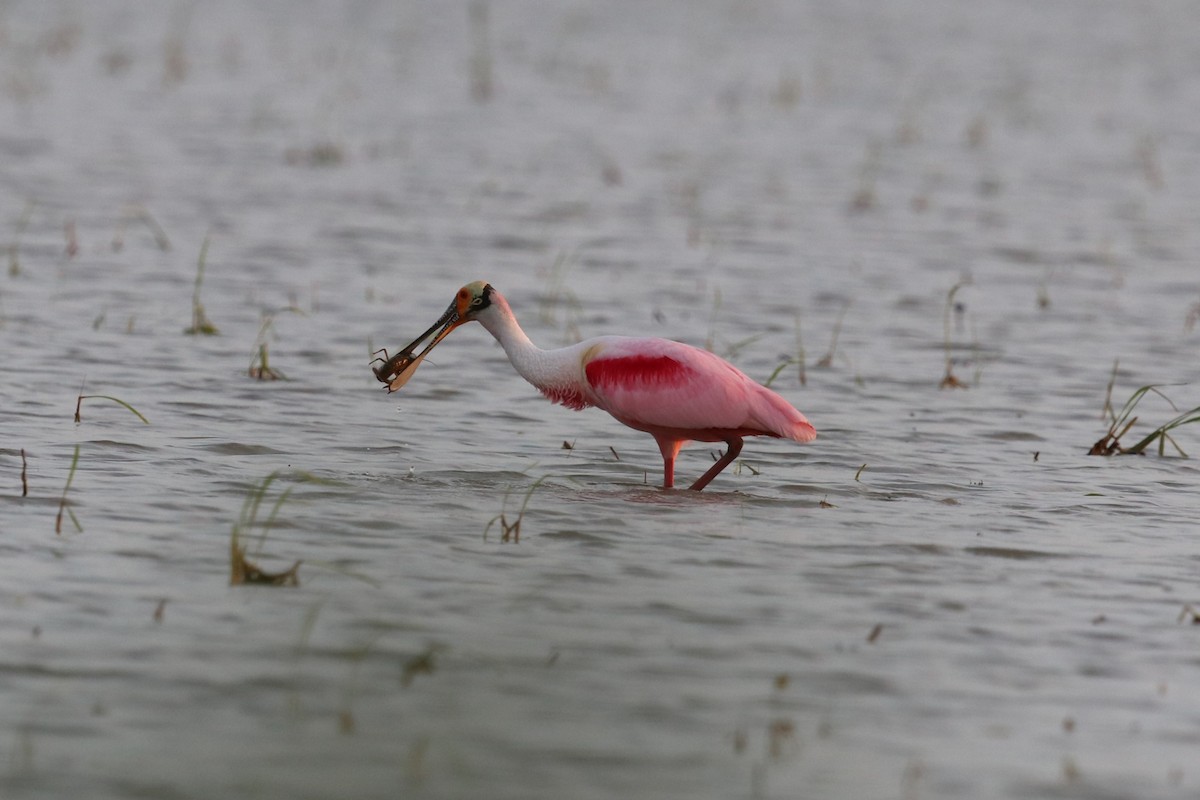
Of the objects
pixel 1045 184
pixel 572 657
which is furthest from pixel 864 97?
pixel 572 657

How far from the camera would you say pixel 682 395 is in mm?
8281

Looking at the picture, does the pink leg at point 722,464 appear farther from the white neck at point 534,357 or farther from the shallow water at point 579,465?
the white neck at point 534,357

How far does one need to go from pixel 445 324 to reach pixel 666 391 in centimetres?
126

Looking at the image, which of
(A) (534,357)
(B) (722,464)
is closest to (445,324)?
(A) (534,357)

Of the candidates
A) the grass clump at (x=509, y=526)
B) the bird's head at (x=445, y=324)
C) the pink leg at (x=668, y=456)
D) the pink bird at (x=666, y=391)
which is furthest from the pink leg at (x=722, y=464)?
the bird's head at (x=445, y=324)

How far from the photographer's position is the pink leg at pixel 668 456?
8.48 m

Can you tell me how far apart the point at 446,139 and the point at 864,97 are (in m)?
6.71

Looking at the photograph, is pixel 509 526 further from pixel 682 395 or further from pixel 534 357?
pixel 534 357

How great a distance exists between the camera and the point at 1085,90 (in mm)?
25828

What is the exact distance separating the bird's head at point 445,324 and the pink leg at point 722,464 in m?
1.26

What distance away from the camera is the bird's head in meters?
8.88

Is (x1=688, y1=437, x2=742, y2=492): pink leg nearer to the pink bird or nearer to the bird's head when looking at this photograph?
the pink bird

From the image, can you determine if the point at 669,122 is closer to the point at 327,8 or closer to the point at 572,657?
the point at 327,8

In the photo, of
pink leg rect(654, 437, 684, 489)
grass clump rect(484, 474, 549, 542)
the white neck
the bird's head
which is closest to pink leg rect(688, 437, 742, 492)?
pink leg rect(654, 437, 684, 489)
